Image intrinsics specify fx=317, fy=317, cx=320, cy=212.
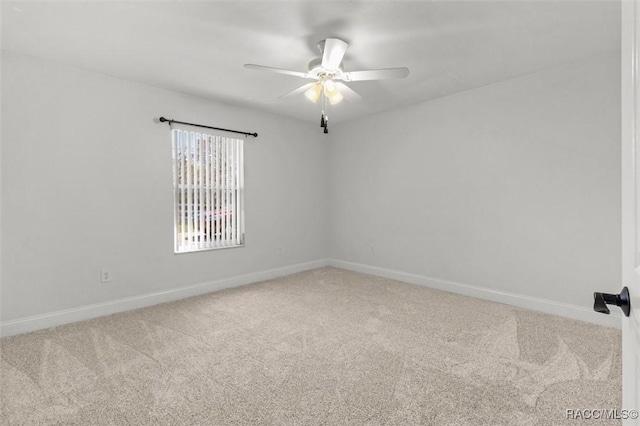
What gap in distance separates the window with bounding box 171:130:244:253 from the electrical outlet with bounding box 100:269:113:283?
704 millimetres

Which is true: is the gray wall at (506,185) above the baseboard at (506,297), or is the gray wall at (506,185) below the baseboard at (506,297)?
above

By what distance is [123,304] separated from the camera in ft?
10.8

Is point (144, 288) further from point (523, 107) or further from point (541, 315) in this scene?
point (523, 107)

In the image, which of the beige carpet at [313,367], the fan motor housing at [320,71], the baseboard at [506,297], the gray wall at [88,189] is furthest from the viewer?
the baseboard at [506,297]

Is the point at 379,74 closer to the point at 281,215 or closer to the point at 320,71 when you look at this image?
the point at 320,71

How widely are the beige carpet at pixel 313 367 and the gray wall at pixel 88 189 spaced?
0.46 metres

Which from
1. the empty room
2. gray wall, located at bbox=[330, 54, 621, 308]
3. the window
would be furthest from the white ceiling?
the window

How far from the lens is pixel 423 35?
247 centimetres

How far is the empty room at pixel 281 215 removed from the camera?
1.88 metres

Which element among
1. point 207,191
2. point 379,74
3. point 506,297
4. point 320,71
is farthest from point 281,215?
point 506,297

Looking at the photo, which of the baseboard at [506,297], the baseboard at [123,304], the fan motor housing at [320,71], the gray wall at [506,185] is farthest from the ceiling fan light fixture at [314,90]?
the baseboard at [506,297]

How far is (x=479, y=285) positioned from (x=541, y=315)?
0.69m

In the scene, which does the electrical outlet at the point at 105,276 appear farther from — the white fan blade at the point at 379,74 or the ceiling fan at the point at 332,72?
the white fan blade at the point at 379,74

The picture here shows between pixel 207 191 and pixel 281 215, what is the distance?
1205mm
